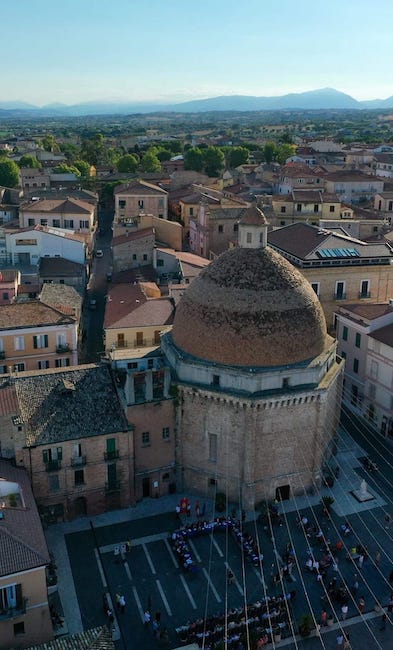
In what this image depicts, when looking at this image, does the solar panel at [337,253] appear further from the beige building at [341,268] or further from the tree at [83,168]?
the tree at [83,168]

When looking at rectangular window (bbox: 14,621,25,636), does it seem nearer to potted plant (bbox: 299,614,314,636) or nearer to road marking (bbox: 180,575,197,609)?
road marking (bbox: 180,575,197,609)

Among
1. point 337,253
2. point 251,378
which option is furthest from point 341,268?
point 251,378

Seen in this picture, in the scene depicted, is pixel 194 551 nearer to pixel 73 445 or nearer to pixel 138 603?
pixel 138 603

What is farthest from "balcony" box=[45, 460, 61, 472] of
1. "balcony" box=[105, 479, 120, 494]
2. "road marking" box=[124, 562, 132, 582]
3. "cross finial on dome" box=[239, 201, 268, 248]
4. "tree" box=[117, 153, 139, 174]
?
"tree" box=[117, 153, 139, 174]

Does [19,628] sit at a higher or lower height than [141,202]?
lower

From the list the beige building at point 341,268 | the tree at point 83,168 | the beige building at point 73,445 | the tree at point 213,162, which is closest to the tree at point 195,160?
the tree at point 213,162
